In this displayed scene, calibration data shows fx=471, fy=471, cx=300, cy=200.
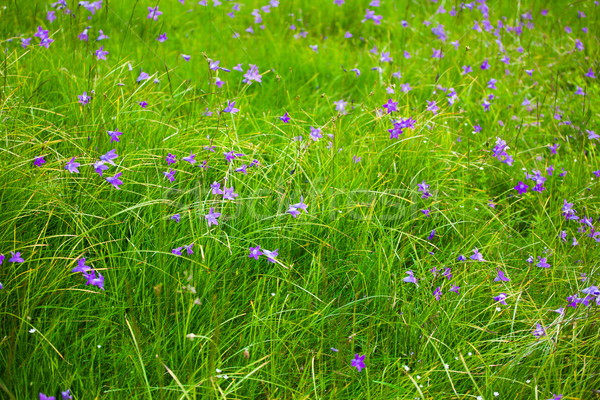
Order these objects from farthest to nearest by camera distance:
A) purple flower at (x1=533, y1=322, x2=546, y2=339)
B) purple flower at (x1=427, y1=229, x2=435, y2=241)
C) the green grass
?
purple flower at (x1=427, y1=229, x2=435, y2=241), purple flower at (x1=533, y1=322, x2=546, y2=339), the green grass

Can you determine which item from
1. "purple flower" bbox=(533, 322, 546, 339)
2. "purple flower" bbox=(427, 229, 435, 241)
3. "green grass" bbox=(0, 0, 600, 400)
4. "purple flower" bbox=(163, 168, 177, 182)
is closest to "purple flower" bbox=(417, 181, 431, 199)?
"green grass" bbox=(0, 0, 600, 400)

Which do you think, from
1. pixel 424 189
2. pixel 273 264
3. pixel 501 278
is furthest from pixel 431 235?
pixel 273 264

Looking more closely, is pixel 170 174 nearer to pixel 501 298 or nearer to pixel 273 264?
pixel 273 264

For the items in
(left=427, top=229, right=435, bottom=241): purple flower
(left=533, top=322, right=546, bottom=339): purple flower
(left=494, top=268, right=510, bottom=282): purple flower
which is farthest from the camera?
(left=427, top=229, right=435, bottom=241): purple flower

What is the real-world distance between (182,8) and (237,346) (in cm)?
387

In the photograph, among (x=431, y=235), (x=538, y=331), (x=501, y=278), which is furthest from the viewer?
(x=431, y=235)

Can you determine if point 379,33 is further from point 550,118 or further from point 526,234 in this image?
point 526,234

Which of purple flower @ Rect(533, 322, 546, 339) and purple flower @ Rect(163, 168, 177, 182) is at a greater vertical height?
purple flower @ Rect(163, 168, 177, 182)

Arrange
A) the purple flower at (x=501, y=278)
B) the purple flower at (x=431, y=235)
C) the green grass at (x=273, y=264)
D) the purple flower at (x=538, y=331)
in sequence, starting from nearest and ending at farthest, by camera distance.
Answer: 1. the green grass at (x=273, y=264)
2. the purple flower at (x=538, y=331)
3. the purple flower at (x=501, y=278)
4. the purple flower at (x=431, y=235)

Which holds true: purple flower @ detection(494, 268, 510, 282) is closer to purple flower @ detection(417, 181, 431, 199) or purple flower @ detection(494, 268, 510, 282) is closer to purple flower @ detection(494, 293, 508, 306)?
purple flower @ detection(494, 293, 508, 306)

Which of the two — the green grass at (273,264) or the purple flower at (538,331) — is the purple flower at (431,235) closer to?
the green grass at (273,264)

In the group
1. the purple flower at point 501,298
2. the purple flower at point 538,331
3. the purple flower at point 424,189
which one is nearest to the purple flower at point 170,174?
the purple flower at point 424,189

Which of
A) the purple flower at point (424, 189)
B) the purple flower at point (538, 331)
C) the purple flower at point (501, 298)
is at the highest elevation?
the purple flower at point (424, 189)

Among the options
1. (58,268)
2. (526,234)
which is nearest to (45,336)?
(58,268)
